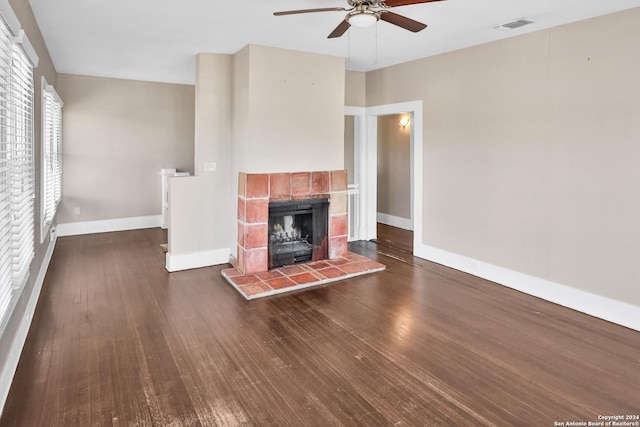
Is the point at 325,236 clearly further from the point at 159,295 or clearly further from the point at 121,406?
the point at 121,406

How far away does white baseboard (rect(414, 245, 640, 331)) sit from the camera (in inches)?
134

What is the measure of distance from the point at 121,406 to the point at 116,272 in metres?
2.87

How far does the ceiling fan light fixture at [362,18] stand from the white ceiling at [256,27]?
0.56m

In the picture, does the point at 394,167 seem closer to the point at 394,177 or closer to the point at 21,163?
the point at 394,177

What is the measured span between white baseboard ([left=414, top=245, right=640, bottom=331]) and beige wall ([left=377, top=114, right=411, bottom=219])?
2.36 meters

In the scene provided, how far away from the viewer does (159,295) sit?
160 inches

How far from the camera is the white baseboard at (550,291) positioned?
3.40 m

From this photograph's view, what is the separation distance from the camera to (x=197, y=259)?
5.02 metres

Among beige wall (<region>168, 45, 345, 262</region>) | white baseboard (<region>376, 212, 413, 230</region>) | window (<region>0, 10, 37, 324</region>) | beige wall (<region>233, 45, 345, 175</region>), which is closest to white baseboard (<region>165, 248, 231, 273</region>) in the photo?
beige wall (<region>168, 45, 345, 262</region>)

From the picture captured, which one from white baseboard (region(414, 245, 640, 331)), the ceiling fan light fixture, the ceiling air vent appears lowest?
white baseboard (region(414, 245, 640, 331))

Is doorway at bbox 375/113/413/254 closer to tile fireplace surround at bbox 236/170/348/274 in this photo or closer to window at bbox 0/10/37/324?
tile fireplace surround at bbox 236/170/348/274

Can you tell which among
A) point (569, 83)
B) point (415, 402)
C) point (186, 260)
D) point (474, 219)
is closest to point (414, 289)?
point (474, 219)

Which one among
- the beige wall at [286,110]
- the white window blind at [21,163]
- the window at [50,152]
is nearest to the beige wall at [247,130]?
the beige wall at [286,110]

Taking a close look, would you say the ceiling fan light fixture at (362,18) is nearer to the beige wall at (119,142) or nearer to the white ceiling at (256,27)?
the white ceiling at (256,27)
